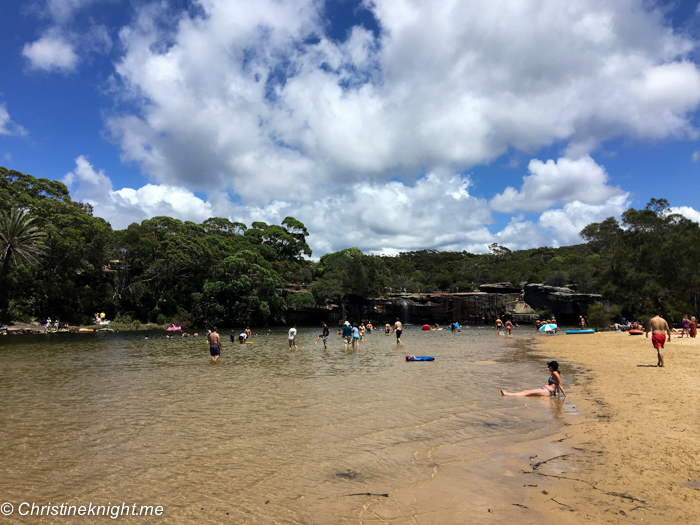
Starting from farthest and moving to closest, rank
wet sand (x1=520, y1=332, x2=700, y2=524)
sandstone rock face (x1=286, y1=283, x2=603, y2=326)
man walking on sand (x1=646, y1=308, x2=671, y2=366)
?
sandstone rock face (x1=286, y1=283, x2=603, y2=326) < man walking on sand (x1=646, y1=308, x2=671, y2=366) < wet sand (x1=520, y1=332, x2=700, y2=524)

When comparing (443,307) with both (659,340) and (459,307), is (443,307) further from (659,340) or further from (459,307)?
(659,340)

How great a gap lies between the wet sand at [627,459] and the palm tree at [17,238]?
145ft

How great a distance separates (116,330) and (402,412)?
42.2 meters

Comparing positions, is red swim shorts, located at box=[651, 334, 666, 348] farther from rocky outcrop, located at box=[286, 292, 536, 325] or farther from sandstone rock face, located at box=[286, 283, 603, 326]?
rocky outcrop, located at box=[286, 292, 536, 325]

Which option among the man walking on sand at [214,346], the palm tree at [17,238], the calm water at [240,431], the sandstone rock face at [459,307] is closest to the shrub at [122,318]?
the palm tree at [17,238]

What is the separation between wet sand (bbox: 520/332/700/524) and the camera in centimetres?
437

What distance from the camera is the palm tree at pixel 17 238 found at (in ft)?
118

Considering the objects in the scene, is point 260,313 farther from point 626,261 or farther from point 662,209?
point 662,209

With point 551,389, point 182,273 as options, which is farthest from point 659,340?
point 182,273

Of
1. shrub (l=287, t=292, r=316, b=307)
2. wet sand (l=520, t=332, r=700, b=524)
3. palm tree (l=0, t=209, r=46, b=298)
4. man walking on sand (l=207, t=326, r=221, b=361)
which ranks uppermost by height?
palm tree (l=0, t=209, r=46, b=298)

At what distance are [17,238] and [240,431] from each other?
4037 cm

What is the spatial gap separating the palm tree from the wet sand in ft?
145

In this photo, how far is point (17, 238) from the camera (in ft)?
119

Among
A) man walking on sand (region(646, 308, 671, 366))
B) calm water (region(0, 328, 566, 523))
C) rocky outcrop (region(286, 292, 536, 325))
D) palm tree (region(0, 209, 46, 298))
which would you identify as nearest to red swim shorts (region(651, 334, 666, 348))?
man walking on sand (region(646, 308, 671, 366))
